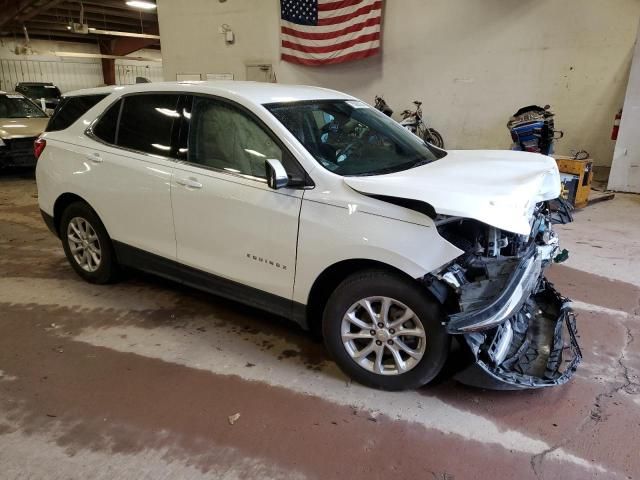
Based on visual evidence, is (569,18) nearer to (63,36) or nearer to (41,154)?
(41,154)

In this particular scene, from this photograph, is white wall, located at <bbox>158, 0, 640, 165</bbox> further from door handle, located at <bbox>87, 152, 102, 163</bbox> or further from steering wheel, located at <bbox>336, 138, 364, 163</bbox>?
door handle, located at <bbox>87, 152, 102, 163</bbox>

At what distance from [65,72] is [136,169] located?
24591mm

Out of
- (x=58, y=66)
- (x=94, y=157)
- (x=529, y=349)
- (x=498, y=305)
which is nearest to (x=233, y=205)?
(x=94, y=157)

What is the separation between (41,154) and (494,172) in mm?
3624

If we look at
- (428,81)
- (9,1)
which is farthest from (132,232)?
(9,1)

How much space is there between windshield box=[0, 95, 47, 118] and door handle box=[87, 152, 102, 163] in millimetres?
7076

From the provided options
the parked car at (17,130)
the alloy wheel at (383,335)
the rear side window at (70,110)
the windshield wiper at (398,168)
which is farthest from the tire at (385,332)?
the parked car at (17,130)

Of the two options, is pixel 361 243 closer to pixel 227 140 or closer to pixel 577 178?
pixel 227 140

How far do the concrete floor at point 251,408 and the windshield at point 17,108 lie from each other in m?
7.10

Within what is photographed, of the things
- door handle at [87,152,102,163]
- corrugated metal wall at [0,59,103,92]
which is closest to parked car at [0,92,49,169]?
door handle at [87,152,102,163]

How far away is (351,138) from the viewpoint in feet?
10.3

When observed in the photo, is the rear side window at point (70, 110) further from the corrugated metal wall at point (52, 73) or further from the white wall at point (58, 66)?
the corrugated metal wall at point (52, 73)

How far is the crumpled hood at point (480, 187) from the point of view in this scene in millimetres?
2229

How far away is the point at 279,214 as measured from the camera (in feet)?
8.96
